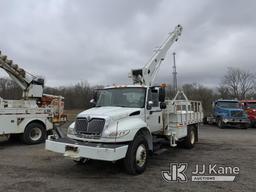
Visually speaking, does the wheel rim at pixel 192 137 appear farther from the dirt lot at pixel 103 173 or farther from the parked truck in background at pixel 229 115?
the parked truck in background at pixel 229 115

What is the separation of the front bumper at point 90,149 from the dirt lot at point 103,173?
22.9 inches

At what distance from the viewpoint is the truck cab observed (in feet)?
64.8

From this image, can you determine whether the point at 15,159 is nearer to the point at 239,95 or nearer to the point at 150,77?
the point at 150,77

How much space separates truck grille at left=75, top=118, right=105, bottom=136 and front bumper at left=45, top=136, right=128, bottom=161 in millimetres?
271

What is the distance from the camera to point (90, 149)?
18.8 feet

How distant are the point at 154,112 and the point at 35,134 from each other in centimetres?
637

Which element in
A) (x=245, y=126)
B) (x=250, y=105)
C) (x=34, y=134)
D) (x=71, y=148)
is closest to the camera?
(x=71, y=148)

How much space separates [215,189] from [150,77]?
599 centimetres

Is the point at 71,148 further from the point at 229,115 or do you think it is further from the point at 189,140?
the point at 229,115

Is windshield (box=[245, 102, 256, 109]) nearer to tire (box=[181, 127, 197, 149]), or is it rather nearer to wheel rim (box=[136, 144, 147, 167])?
tire (box=[181, 127, 197, 149])

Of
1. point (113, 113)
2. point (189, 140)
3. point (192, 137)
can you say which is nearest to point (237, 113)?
point (192, 137)

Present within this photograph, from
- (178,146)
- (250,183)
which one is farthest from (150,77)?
(250,183)

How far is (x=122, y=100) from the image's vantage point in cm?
748

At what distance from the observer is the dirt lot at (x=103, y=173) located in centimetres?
548
